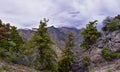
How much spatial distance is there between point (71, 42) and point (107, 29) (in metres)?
9.89

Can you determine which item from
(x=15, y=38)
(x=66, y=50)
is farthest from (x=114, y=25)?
(x=15, y=38)

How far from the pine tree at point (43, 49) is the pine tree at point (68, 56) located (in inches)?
177

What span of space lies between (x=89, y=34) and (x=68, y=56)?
24.0 feet

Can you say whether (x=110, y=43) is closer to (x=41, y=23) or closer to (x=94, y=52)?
(x=94, y=52)

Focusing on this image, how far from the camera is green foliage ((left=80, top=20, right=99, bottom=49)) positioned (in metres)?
54.0

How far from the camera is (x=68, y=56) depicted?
49.8 m

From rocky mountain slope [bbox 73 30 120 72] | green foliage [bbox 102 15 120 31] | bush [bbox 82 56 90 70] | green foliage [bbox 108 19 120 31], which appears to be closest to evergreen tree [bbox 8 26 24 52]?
rocky mountain slope [bbox 73 30 120 72]

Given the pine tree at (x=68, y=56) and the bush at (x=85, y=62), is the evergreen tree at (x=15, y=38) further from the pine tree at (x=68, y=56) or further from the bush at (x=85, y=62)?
the bush at (x=85, y=62)

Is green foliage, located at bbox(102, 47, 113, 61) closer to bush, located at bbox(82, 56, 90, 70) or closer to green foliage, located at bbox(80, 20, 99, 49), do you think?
bush, located at bbox(82, 56, 90, 70)

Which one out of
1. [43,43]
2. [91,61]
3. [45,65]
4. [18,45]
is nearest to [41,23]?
[43,43]

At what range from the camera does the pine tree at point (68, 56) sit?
1959 inches

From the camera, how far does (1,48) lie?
49375 mm

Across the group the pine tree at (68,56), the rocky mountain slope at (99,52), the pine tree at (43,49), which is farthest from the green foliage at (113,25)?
the pine tree at (43,49)

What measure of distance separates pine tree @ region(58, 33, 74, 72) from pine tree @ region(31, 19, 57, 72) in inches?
177
